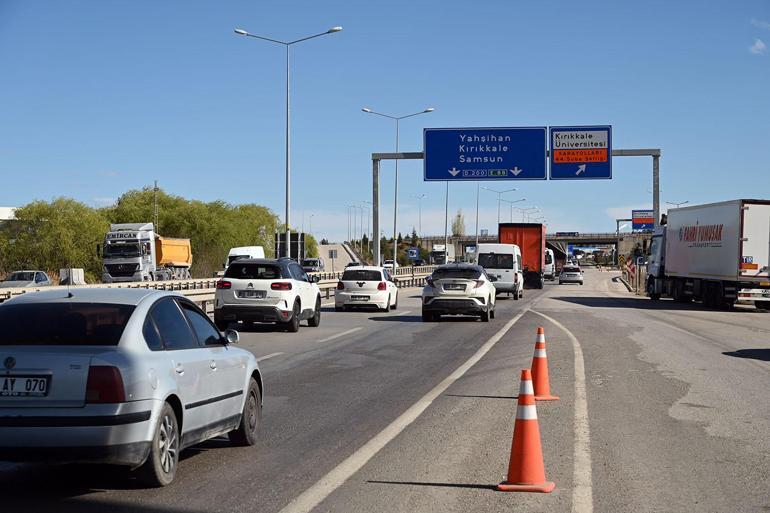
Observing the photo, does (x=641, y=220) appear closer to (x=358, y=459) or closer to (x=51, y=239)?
(x=51, y=239)

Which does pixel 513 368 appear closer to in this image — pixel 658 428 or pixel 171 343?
pixel 658 428

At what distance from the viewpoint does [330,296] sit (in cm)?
4644

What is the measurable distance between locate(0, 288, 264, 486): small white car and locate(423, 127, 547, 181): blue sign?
37.7 metres

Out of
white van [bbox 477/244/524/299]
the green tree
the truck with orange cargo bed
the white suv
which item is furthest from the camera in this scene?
the green tree

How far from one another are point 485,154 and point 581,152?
4236mm

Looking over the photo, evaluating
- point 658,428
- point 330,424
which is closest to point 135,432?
point 330,424

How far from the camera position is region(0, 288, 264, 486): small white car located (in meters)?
6.54

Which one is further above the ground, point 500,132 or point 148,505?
point 500,132

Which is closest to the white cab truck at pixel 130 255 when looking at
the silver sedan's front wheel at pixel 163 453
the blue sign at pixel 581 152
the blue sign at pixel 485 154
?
the blue sign at pixel 485 154

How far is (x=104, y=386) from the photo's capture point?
660 centimetres

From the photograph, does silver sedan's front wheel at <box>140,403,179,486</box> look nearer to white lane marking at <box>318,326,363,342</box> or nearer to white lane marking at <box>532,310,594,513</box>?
white lane marking at <box>532,310,594,513</box>

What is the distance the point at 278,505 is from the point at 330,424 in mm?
3574

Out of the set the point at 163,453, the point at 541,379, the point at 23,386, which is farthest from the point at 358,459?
the point at 541,379

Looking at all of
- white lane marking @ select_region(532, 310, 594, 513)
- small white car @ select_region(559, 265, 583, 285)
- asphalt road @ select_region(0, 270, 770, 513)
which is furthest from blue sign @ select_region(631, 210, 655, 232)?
white lane marking @ select_region(532, 310, 594, 513)
